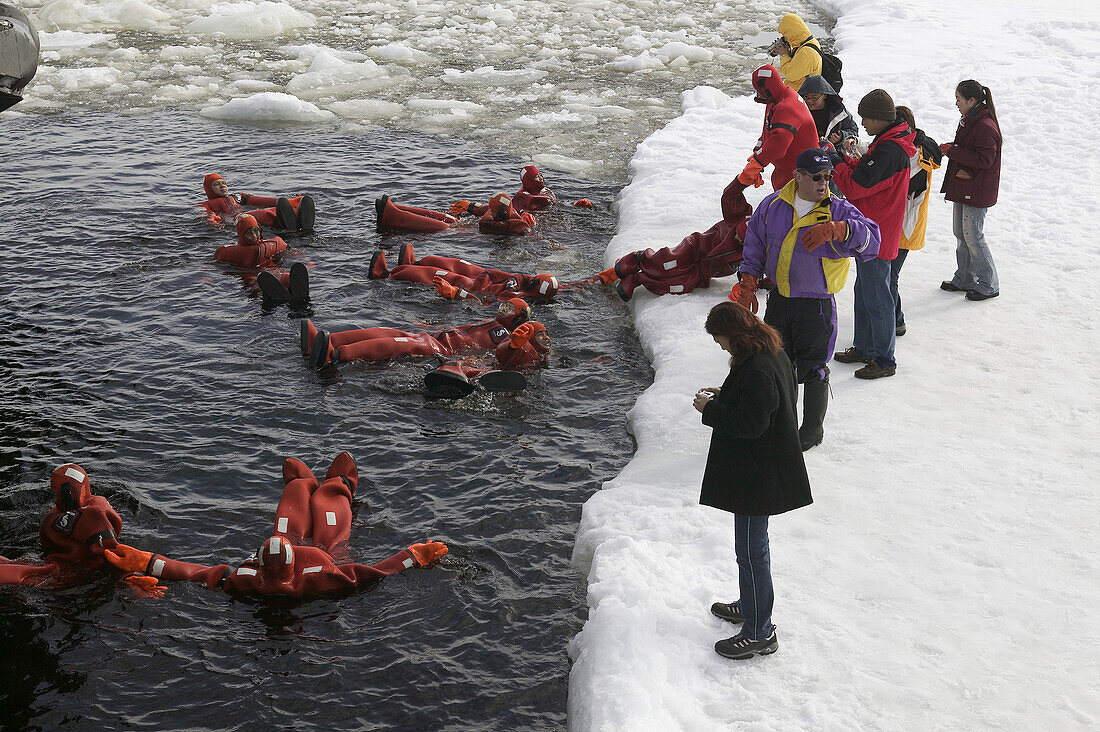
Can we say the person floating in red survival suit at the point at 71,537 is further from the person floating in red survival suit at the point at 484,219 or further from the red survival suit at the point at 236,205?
the person floating in red survival suit at the point at 484,219

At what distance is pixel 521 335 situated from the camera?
9.20 meters

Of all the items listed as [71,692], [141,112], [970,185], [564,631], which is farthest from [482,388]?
[141,112]

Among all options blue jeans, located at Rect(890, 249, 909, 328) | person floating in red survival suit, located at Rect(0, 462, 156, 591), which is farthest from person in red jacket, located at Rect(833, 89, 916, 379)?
person floating in red survival suit, located at Rect(0, 462, 156, 591)

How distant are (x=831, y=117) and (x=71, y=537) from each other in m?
8.18

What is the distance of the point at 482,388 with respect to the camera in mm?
9008

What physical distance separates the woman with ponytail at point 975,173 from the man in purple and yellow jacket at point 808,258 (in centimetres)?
268

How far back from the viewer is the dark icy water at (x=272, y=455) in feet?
19.0

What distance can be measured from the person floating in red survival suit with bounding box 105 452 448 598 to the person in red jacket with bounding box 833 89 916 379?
4.25 m

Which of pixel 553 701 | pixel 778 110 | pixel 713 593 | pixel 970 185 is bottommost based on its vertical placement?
pixel 553 701

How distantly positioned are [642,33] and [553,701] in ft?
70.1

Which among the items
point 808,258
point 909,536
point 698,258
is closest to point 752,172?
point 698,258

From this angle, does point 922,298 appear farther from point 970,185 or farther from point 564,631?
point 564,631

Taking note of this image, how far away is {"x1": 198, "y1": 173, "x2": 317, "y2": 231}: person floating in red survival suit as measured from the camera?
1244cm

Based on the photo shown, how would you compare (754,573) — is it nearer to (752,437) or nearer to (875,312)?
(752,437)
